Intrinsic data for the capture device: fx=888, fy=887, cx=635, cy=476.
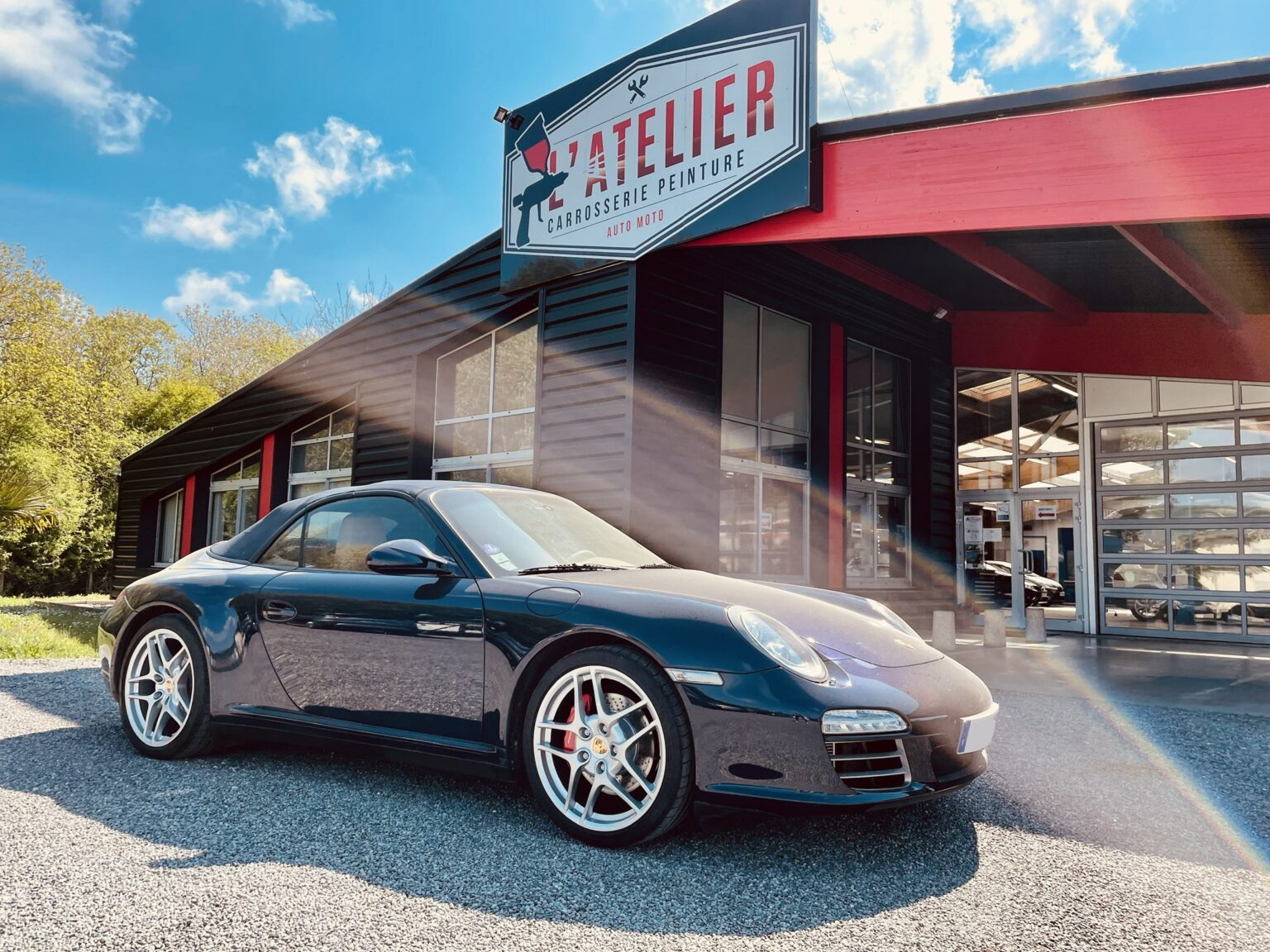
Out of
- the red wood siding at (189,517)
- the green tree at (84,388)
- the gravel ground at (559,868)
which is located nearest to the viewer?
the gravel ground at (559,868)

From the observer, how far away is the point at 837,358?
11.9 metres

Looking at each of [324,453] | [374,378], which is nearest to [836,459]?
[374,378]

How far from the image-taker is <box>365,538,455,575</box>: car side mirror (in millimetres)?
3377

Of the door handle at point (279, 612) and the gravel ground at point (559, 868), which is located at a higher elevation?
the door handle at point (279, 612)

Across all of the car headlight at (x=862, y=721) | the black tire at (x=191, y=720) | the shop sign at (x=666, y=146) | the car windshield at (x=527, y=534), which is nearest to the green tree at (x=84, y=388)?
the shop sign at (x=666, y=146)

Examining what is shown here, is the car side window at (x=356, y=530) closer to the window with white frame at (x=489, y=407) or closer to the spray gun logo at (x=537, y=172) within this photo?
the window with white frame at (x=489, y=407)

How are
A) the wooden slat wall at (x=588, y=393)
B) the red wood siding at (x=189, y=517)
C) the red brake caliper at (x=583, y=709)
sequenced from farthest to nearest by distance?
the red wood siding at (x=189, y=517) → the wooden slat wall at (x=588, y=393) → the red brake caliper at (x=583, y=709)

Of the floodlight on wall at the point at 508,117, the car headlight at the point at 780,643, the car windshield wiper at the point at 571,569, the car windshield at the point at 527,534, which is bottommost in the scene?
the car headlight at the point at 780,643

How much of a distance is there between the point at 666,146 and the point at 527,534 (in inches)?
240

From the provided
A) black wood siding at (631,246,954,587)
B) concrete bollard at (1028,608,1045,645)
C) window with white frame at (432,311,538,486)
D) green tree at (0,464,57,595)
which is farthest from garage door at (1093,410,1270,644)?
green tree at (0,464,57,595)

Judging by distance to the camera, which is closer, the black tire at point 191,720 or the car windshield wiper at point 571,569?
the car windshield wiper at point 571,569

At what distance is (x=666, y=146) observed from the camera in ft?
28.7

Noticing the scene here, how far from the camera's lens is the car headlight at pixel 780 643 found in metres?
2.82

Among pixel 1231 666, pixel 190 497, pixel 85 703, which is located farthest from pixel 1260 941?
pixel 190 497
